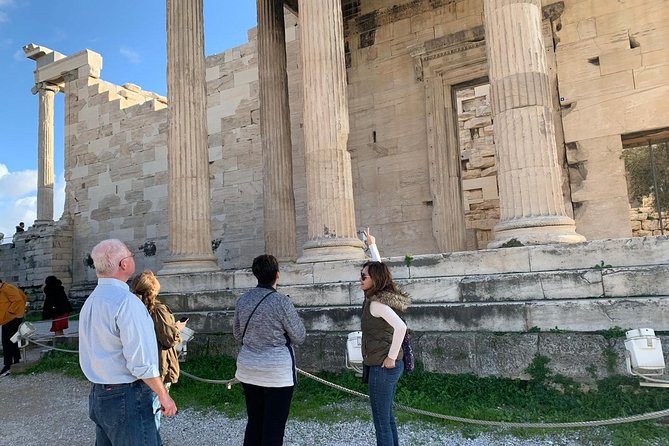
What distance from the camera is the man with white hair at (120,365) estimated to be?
2.79m

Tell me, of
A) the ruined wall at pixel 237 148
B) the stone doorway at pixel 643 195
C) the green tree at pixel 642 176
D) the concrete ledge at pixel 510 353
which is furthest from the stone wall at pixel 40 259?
the stone doorway at pixel 643 195

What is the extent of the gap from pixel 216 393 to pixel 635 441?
16.4 feet

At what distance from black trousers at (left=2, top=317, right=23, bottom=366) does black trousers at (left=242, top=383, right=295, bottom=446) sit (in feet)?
26.8

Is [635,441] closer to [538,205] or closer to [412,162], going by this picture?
[538,205]

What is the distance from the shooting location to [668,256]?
5785 mm

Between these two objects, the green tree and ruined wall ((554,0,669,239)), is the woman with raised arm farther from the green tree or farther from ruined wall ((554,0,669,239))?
the green tree

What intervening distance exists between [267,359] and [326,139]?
539 centimetres

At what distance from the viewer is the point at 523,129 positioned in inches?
281

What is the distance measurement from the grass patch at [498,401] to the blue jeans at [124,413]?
306 centimetres

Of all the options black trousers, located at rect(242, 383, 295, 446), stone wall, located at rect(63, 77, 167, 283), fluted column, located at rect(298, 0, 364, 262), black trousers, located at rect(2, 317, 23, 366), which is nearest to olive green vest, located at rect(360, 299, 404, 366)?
black trousers, located at rect(242, 383, 295, 446)

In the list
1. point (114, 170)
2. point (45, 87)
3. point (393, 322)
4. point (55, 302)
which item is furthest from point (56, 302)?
point (45, 87)

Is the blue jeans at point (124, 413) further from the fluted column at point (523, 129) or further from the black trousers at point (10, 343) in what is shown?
the black trousers at point (10, 343)

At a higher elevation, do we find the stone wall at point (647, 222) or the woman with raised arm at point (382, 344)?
the stone wall at point (647, 222)

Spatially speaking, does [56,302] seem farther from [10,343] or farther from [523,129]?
[523,129]
